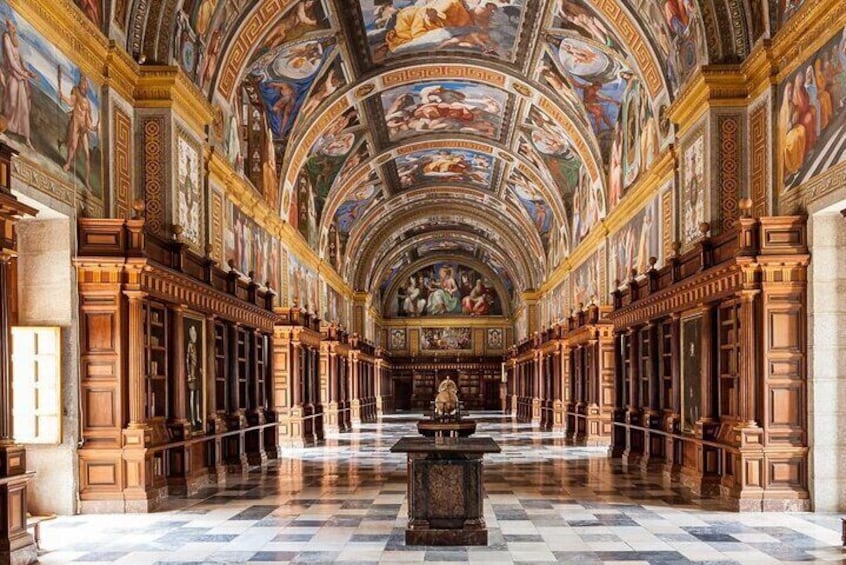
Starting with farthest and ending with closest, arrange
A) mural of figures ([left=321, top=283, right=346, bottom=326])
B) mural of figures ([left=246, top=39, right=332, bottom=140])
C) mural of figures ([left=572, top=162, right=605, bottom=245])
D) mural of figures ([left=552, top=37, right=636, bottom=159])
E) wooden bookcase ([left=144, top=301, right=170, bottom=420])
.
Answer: mural of figures ([left=321, top=283, right=346, bottom=326]) < mural of figures ([left=572, top=162, right=605, bottom=245]) < mural of figures ([left=552, top=37, right=636, bottom=159]) < mural of figures ([left=246, top=39, right=332, bottom=140]) < wooden bookcase ([left=144, top=301, right=170, bottom=420])

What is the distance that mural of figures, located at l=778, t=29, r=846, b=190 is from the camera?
37.7 ft

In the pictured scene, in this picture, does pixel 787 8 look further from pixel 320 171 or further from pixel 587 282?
pixel 320 171

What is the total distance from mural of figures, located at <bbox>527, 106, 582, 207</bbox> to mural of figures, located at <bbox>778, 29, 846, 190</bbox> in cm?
1407

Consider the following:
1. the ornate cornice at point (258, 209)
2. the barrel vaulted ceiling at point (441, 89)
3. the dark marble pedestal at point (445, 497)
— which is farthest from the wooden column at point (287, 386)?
the dark marble pedestal at point (445, 497)

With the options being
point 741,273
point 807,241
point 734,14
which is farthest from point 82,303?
point 734,14

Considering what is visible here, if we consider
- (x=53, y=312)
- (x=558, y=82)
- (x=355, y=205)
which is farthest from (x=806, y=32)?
(x=355, y=205)

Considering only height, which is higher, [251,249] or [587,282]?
[251,249]

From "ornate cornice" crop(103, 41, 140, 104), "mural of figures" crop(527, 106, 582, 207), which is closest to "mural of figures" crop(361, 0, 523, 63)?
"mural of figures" crop(527, 106, 582, 207)

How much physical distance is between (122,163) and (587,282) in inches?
750

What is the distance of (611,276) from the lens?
2548 centimetres

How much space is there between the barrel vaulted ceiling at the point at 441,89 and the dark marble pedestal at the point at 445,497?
8581 millimetres

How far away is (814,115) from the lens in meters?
12.2

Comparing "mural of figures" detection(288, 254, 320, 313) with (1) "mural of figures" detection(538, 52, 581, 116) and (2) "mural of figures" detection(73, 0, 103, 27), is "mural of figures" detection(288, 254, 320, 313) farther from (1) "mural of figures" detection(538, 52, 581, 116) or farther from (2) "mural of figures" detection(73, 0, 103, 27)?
(2) "mural of figures" detection(73, 0, 103, 27)

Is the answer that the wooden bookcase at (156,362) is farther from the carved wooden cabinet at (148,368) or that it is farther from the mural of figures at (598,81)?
the mural of figures at (598,81)
